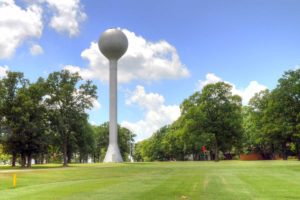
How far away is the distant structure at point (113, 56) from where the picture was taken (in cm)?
8844

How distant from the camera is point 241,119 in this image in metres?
87.4

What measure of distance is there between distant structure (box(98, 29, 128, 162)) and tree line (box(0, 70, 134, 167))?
709cm

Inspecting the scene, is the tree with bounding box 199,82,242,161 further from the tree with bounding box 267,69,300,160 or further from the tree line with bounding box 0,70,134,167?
the tree line with bounding box 0,70,134,167

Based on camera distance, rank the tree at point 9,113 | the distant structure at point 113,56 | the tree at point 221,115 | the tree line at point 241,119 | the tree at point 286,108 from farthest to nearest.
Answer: the distant structure at point 113,56 → the tree at point 221,115 → the tree line at point 241,119 → the tree at point 286,108 → the tree at point 9,113

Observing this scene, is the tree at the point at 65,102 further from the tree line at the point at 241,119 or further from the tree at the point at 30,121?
the tree line at the point at 241,119

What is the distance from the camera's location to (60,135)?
76625mm

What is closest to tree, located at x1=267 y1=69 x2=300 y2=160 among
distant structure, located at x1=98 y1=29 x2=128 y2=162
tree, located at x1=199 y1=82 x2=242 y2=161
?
tree, located at x1=199 y1=82 x2=242 y2=161

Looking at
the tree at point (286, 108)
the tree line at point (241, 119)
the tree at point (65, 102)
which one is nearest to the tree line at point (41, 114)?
the tree at point (65, 102)

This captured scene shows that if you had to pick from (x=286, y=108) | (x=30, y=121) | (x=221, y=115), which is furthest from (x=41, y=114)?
(x=286, y=108)

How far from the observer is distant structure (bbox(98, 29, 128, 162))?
8844cm

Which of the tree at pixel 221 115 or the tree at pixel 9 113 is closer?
the tree at pixel 9 113

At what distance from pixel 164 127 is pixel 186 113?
242 ft

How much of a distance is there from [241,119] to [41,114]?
4209 centimetres

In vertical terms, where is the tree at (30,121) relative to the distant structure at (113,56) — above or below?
below
